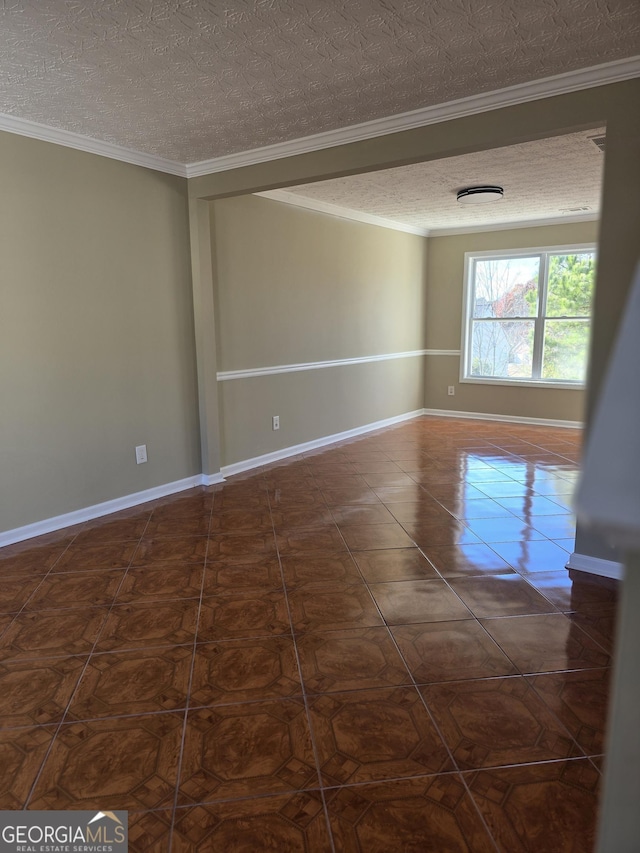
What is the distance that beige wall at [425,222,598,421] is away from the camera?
654cm

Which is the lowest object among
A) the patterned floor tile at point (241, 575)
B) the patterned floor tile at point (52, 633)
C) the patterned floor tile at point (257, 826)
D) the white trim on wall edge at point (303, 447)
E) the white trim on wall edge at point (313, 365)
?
the patterned floor tile at point (257, 826)

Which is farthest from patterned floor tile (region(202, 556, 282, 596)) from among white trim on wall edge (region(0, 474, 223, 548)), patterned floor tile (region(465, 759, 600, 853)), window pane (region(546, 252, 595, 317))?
window pane (region(546, 252, 595, 317))

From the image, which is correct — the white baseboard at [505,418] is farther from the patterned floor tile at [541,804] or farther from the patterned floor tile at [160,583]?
the patterned floor tile at [541,804]

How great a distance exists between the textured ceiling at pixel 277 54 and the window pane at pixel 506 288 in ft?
14.3

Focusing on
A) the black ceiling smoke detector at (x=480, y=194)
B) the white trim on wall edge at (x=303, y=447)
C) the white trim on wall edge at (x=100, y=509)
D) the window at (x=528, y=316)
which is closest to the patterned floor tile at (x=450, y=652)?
the white trim on wall edge at (x=100, y=509)

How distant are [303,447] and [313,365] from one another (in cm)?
83

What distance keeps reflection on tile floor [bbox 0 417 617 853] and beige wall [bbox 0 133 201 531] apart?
44 centimetres

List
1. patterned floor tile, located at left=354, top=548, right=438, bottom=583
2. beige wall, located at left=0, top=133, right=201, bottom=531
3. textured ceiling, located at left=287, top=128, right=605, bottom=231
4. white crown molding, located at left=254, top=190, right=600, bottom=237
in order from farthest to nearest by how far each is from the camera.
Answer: white crown molding, located at left=254, top=190, right=600, bottom=237
textured ceiling, located at left=287, top=128, right=605, bottom=231
beige wall, located at left=0, top=133, right=201, bottom=531
patterned floor tile, located at left=354, top=548, right=438, bottom=583

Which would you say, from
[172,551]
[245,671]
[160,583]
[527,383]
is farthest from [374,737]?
[527,383]

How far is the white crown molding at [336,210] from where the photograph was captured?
4845 mm

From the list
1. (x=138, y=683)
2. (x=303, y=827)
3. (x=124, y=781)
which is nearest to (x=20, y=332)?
(x=138, y=683)

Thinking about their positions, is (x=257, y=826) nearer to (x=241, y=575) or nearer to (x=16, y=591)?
(x=241, y=575)

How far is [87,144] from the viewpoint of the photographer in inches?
133

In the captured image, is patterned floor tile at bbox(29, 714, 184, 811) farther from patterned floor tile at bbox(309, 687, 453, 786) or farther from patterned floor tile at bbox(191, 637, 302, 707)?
patterned floor tile at bbox(309, 687, 453, 786)
